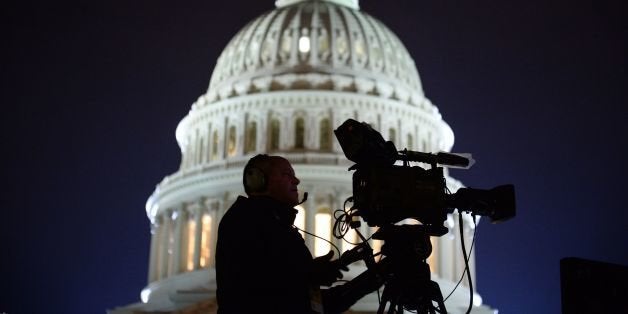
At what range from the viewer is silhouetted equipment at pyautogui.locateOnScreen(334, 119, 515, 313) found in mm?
8219

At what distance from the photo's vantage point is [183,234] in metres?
67.6

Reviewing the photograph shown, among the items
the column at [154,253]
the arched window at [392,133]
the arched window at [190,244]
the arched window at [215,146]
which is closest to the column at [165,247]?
the column at [154,253]

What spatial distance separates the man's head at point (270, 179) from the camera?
26.5 ft

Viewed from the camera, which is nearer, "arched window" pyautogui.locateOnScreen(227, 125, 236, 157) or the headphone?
the headphone

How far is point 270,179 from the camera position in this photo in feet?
26.6

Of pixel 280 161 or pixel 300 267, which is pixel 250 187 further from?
pixel 300 267

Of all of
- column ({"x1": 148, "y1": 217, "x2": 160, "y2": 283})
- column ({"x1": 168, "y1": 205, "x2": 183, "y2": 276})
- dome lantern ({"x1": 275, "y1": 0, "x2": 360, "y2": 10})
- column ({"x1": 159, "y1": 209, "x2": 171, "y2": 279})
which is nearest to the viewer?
column ({"x1": 168, "y1": 205, "x2": 183, "y2": 276})

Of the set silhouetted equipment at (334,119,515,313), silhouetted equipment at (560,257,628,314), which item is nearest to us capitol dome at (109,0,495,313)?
silhouetted equipment at (334,119,515,313)

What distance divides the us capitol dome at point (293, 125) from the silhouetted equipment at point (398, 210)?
5263cm

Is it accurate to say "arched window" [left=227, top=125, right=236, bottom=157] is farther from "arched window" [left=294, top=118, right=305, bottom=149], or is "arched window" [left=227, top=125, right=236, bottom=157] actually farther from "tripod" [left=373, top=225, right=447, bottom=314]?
"tripod" [left=373, top=225, right=447, bottom=314]

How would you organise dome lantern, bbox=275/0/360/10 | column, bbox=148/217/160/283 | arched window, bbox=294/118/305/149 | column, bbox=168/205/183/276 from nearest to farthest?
column, bbox=168/205/183/276
arched window, bbox=294/118/305/149
column, bbox=148/217/160/283
dome lantern, bbox=275/0/360/10

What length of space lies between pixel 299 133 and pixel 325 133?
1.62 meters

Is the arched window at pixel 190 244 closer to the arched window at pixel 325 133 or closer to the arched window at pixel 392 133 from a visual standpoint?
the arched window at pixel 325 133

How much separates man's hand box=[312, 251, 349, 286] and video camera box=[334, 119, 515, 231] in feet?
1.93
